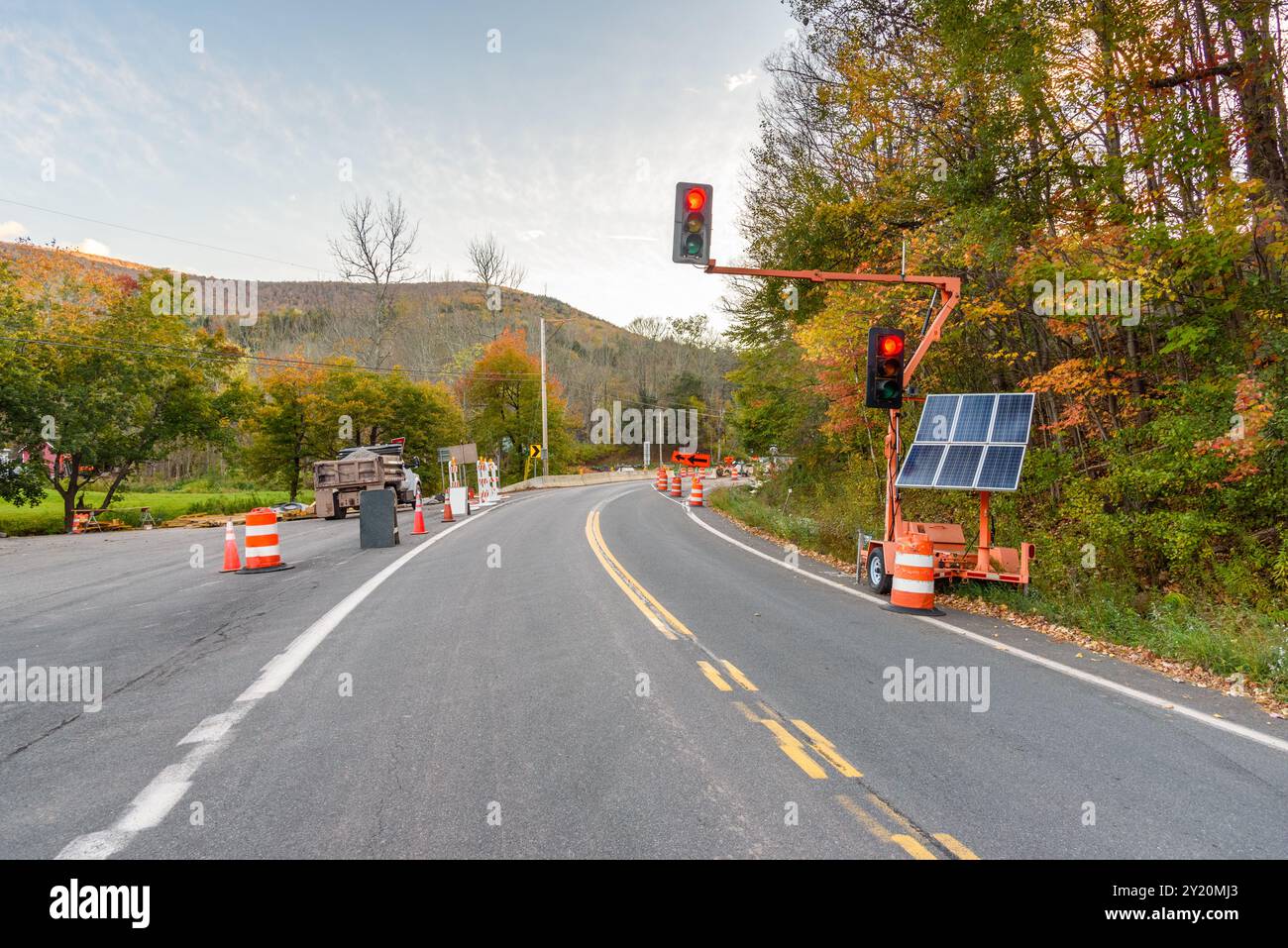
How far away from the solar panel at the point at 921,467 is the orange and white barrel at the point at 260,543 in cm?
1096

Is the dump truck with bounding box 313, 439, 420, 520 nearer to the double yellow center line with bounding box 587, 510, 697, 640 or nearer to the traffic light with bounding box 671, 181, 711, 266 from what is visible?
the double yellow center line with bounding box 587, 510, 697, 640

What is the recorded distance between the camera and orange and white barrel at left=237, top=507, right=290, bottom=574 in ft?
40.3

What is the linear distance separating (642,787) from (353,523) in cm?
2125

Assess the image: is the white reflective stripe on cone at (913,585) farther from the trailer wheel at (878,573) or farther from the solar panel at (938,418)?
the solar panel at (938,418)

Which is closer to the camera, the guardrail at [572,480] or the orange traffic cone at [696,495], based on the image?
the orange traffic cone at [696,495]

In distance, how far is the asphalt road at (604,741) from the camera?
10.9 feet

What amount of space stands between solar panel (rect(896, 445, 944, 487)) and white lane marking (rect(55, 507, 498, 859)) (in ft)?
26.3

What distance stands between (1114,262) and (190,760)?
37.8 ft

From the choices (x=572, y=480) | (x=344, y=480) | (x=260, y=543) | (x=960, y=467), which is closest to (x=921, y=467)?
(x=960, y=467)

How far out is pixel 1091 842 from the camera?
3.25 metres

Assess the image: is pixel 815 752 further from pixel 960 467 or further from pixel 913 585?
pixel 960 467

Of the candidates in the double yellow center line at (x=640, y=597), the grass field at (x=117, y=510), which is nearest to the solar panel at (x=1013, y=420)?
the double yellow center line at (x=640, y=597)
